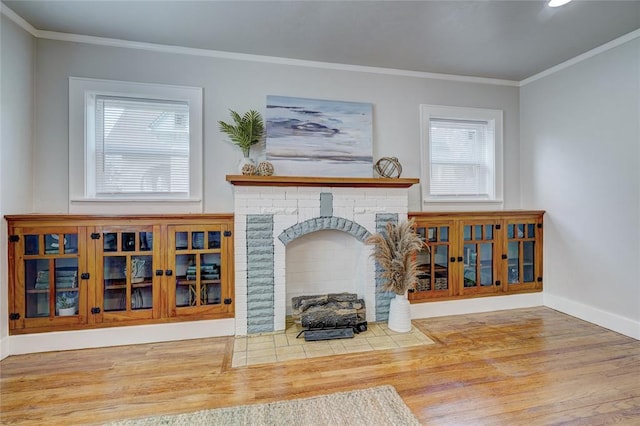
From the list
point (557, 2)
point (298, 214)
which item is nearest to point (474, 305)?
point (298, 214)

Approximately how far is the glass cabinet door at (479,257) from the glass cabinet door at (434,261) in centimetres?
22

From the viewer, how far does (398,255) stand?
3.08 meters

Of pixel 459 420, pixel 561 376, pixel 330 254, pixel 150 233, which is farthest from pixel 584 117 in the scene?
pixel 150 233

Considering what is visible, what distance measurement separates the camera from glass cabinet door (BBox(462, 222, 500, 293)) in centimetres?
A: 362

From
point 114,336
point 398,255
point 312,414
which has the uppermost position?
point 398,255

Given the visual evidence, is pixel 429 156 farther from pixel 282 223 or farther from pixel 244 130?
pixel 244 130

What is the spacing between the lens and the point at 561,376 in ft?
7.48

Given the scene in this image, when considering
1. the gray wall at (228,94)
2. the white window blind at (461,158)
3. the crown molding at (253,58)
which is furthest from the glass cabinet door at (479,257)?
the crown molding at (253,58)

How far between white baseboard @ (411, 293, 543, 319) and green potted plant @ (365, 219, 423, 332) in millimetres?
436

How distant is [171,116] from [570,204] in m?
4.33

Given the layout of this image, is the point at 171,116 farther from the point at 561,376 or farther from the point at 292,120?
the point at 561,376

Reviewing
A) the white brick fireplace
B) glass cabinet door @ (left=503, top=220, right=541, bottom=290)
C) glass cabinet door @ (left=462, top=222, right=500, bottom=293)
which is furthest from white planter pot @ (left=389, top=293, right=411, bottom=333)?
glass cabinet door @ (left=503, top=220, right=541, bottom=290)

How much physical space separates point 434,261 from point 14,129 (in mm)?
4073

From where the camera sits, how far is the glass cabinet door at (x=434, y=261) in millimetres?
3482
